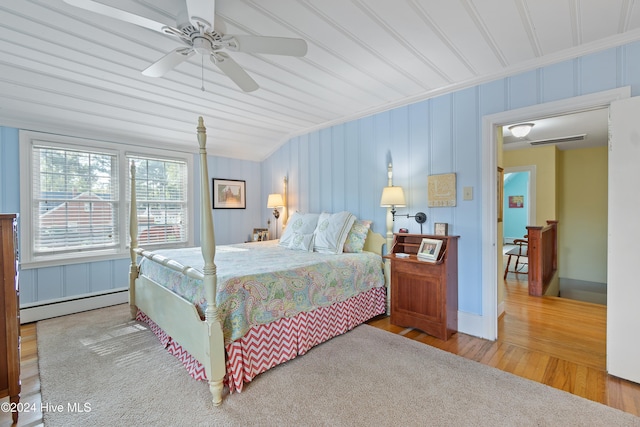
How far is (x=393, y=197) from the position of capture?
3.12m

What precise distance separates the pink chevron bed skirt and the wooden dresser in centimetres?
90

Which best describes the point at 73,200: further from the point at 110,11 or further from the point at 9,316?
the point at 110,11

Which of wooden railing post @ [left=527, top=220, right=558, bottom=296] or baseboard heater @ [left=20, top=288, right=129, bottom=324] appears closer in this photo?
baseboard heater @ [left=20, top=288, right=129, bottom=324]

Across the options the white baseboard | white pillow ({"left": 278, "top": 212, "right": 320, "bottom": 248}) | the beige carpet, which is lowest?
the beige carpet

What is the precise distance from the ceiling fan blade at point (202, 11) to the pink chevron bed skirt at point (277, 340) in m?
1.89

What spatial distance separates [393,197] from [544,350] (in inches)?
72.2

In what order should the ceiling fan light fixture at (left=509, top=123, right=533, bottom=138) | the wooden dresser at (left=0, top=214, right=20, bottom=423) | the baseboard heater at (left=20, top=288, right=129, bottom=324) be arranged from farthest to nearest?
the ceiling fan light fixture at (left=509, top=123, right=533, bottom=138) → the baseboard heater at (left=20, top=288, right=129, bottom=324) → the wooden dresser at (left=0, top=214, right=20, bottom=423)

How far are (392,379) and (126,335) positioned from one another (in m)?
2.49

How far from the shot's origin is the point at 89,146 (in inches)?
140

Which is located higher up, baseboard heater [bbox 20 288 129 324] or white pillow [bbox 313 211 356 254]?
white pillow [bbox 313 211 356 254]

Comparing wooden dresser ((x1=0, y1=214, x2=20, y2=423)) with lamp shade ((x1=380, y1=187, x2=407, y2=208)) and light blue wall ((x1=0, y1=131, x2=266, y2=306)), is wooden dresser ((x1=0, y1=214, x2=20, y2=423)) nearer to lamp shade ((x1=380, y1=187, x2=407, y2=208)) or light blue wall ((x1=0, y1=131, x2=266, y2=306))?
light blue wall ((x1=0, y1=131, x2=266, y2=306))

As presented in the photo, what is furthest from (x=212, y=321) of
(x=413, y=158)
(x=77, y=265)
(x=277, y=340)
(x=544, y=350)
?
(x=77, y=265)

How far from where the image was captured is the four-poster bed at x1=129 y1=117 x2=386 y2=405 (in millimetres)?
1858

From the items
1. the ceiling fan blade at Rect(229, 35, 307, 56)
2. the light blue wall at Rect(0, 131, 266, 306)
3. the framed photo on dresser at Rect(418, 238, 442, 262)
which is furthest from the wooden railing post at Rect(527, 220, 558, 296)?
the light blue wall at Rect(0, 131, 266, 306)
